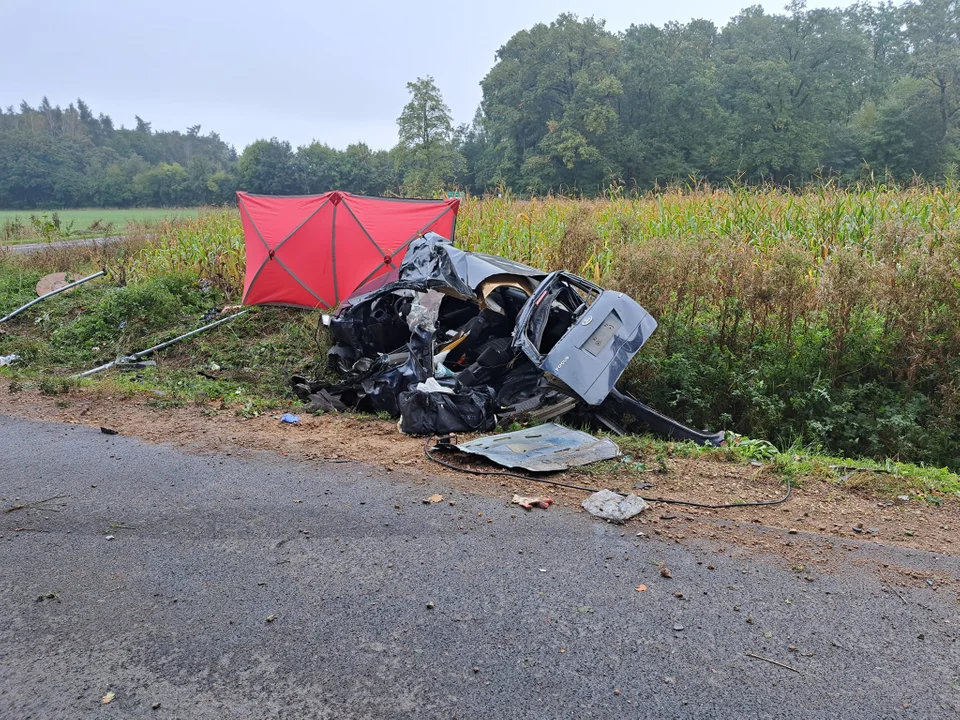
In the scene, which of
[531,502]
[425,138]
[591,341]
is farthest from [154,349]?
[425,138]

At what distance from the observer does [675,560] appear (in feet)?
12.4

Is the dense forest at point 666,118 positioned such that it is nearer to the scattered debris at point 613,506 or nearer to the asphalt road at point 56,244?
the asphalt road at point 56,244

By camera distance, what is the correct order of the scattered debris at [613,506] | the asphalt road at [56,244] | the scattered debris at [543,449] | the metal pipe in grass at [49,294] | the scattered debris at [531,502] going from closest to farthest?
the scattered debris at [613,506] < the scattered debris at [531,502] < the scattered debris at [543,449] < the metal pipe in grass at [49,294] < the asphalt road at [56,244]

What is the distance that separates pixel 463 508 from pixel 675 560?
1.40 metres

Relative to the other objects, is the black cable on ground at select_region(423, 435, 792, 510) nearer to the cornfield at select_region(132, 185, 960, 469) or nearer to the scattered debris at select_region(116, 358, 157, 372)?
the cornfield at select_region(132, 185, 960, 469)

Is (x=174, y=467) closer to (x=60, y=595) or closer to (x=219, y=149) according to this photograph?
(x=60, y=595)

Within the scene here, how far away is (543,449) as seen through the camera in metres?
5.54

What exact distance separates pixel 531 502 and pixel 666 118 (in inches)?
1947

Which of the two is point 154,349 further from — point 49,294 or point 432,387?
point 432,387

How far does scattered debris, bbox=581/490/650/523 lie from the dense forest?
103 feet

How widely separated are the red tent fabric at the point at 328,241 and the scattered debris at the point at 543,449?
505 cm

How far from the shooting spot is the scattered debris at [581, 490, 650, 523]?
4340 mm

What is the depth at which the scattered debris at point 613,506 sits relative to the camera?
4.34m

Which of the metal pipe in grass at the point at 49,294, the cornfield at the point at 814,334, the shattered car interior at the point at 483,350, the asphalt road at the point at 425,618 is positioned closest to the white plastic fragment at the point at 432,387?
the shattered car interior at the point at 483,350
